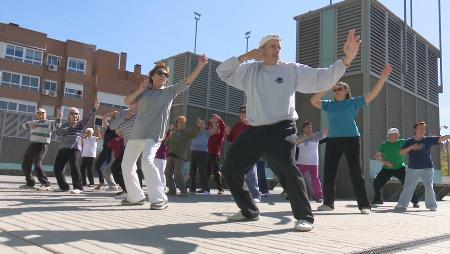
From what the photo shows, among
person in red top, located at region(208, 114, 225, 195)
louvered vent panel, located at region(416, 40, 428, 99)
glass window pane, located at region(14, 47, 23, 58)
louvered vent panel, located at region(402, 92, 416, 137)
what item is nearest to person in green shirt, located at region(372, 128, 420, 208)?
person in red top, located at region(208, 114, 225, 195)

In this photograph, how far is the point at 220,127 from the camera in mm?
9992

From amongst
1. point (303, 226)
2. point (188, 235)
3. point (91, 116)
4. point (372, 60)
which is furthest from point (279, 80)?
point (372, 60)

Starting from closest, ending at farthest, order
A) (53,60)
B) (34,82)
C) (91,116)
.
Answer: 1. (91,116)
2. (34,82)
3. (53,60)

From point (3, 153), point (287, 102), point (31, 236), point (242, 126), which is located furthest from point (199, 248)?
point (3, 153)

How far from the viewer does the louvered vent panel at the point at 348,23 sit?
12.4 m

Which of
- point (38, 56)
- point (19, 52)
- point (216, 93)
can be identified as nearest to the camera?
point (216, 93)

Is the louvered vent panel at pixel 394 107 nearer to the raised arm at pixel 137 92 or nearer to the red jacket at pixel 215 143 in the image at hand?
the red jacket at pixel 215 143

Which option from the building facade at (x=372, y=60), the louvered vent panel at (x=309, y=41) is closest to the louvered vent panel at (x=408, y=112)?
the building facade at (x=372, y=60)

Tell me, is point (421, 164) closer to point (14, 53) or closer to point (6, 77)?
point (6, 77)

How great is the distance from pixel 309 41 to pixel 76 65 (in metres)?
41.4

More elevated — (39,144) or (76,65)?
(76,65)

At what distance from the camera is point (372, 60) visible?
12.4 meters

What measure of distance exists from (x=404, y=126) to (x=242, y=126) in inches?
308

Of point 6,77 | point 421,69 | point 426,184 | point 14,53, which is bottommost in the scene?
point 426,184
